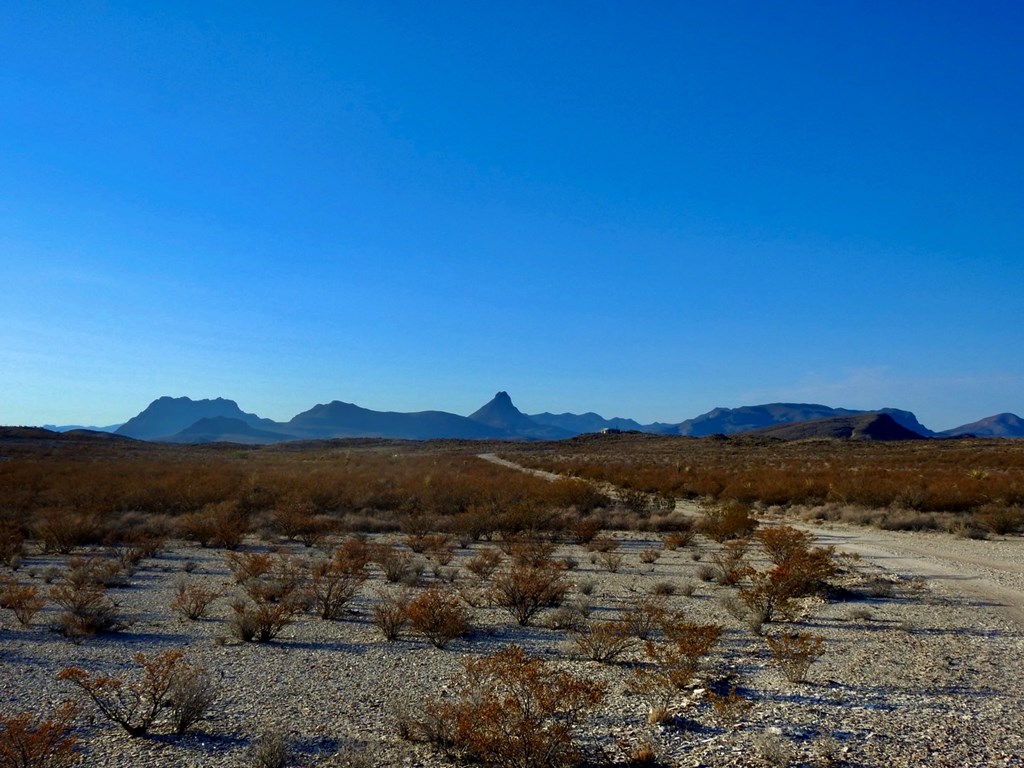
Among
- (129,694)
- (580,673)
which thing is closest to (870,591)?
(580,673)

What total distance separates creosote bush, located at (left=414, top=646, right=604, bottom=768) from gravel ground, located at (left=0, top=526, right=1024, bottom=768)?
0.85 ft

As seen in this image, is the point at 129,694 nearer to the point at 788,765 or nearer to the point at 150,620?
the point at 150,620

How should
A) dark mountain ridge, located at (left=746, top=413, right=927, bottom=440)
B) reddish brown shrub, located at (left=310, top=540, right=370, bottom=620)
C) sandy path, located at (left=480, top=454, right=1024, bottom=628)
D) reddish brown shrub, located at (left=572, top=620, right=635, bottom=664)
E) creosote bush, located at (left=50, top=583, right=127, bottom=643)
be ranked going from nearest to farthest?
reddish brown shrub, located at (left=572, top=620, right=635, bottom=664)
creosote bush, located at (left=50, top=583, right=127, bottom=643)
reddish brown shrub, located at (left=310, top=540, right=370, bottom=620)
sandy path, located at (left=480, top=454, right=1024, bottom=628)
dark mountain ridge, located at (left=746, top=413, right=927, bottom=440)

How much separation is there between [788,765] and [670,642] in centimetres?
341

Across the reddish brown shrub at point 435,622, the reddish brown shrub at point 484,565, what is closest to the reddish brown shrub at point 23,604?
the reddish brown shrub at point 435,622

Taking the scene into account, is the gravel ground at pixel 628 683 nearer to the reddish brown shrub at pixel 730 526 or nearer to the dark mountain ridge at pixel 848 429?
the reddish brown shrub at pixel 730 526

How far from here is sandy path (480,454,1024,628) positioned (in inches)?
497

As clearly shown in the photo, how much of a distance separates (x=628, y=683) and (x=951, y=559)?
13.8 m

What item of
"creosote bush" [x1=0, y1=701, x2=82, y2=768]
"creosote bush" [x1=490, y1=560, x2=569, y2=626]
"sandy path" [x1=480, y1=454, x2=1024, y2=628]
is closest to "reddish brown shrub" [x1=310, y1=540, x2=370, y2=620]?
"creosote bush" [x1=490, y1=560, x2=569, y2=626]

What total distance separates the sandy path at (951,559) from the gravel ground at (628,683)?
316 millimetres

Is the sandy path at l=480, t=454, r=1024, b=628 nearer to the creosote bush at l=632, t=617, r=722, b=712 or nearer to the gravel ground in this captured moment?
the gravel ground

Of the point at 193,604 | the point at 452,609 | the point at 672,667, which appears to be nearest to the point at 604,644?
the point at 672,667

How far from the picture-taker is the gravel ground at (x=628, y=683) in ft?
19.6

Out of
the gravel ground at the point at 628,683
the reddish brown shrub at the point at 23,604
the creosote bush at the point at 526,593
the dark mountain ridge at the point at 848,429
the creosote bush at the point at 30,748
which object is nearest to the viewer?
the creosote bush at the point at 30,748
